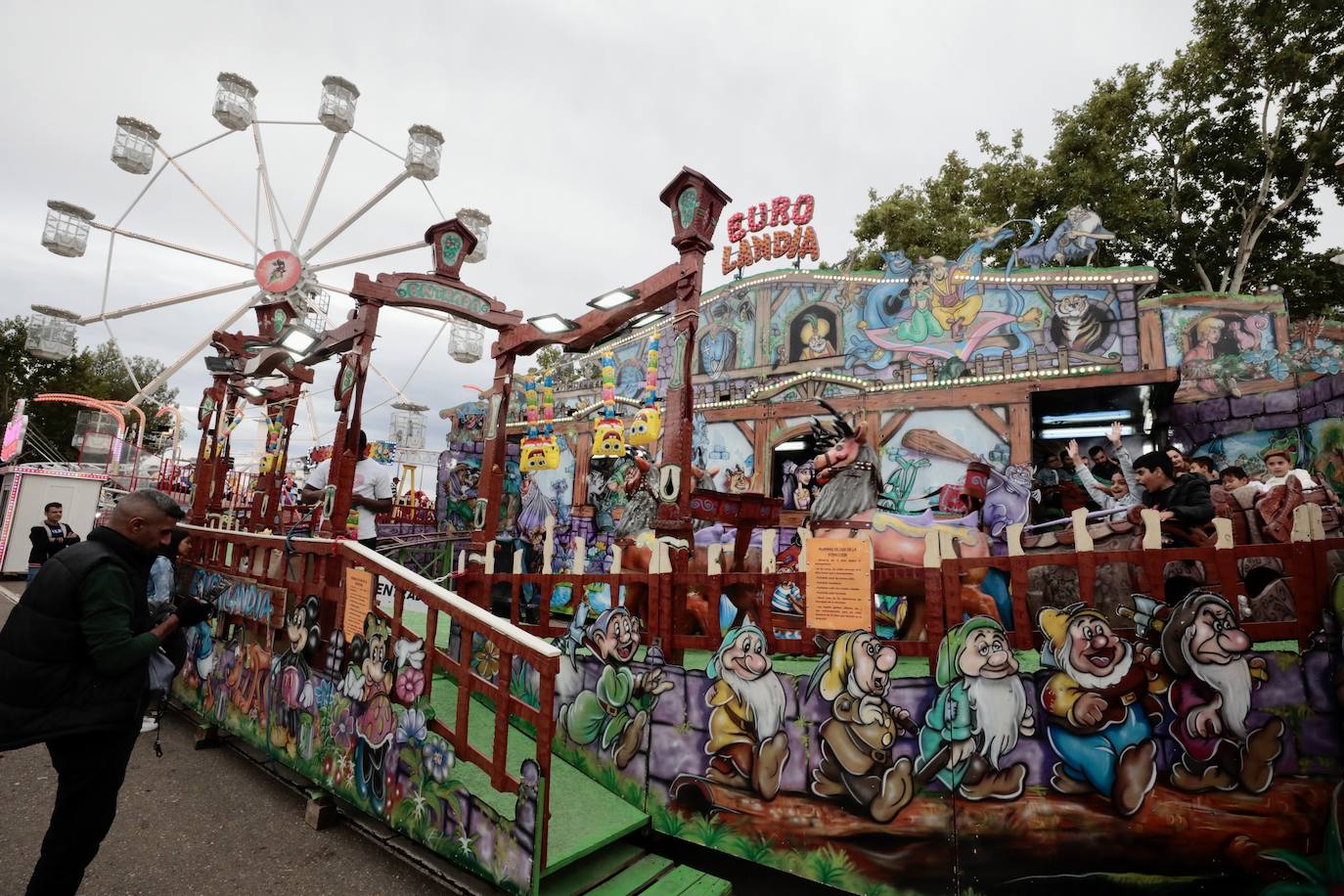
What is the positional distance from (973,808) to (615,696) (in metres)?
2.27

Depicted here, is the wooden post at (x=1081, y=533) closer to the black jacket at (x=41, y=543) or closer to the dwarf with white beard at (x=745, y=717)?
the dwarf with white beard at (x=745, y=717)

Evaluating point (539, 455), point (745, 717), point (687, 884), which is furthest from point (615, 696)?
point (539, 455)

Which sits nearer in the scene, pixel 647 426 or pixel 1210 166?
pixel 647 426

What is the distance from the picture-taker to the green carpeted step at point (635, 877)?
328cm

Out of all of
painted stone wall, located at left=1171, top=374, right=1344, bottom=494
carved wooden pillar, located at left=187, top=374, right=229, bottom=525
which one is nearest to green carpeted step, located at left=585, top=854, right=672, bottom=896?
carved wooden pillar, located at left=187, top=374, right=229, bottom=525

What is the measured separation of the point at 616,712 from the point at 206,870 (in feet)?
7.84

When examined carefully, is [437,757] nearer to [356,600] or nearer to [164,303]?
[356,600]

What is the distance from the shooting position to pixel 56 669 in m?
2.64

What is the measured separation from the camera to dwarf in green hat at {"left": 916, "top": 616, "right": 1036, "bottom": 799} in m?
3.40

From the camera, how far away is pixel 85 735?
2727 millimetres

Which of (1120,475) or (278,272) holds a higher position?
(278,272)

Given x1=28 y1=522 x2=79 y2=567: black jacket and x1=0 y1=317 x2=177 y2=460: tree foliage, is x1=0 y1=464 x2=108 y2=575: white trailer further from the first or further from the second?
x1=0 y1=317 x2=177 y2=460: tree foliage

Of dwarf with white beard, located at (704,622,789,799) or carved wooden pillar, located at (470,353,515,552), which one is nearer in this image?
dwarf with white beard, located at (704,622,789,799)

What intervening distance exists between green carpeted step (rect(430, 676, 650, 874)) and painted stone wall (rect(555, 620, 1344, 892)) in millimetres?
220
